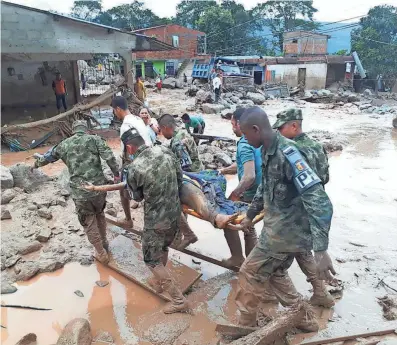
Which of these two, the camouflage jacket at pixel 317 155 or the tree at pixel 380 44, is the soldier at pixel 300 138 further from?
the tree at pixel 380 44

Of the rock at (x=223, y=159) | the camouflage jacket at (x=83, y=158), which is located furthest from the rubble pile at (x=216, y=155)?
the camouflage jacket at (x=83, y=158)

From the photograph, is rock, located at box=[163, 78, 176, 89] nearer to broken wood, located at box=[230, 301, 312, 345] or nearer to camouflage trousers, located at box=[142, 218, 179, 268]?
camouflage trousers, located at box=[142, 218, 179, 268]

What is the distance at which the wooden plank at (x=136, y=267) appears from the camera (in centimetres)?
405

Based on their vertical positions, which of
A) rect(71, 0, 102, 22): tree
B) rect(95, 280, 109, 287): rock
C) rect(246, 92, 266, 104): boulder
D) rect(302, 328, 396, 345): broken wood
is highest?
rect(71, 0, 102, 22): tree

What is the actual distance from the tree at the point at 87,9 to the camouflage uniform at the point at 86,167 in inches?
1876

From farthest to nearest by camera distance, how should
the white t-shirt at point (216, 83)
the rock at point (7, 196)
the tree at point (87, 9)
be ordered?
the tree at point (87, 9), the white t-shirt at point (216, 83), the rock at point (7, 196)

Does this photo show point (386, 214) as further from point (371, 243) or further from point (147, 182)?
point (147, 182)

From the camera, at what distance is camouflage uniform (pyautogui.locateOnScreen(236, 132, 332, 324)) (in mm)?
2436

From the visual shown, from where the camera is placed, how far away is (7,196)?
5.73 m

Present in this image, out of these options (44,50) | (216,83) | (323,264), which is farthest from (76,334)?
(216,83)

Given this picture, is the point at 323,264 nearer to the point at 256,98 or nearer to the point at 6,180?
the point at 6,180

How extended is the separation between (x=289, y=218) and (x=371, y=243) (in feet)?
10.1

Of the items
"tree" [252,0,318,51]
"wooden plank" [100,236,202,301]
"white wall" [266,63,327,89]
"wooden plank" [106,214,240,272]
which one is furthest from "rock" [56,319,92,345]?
"tree" [252,0,318,51]

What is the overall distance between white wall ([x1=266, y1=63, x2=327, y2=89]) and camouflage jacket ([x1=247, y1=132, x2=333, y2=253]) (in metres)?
27.5
